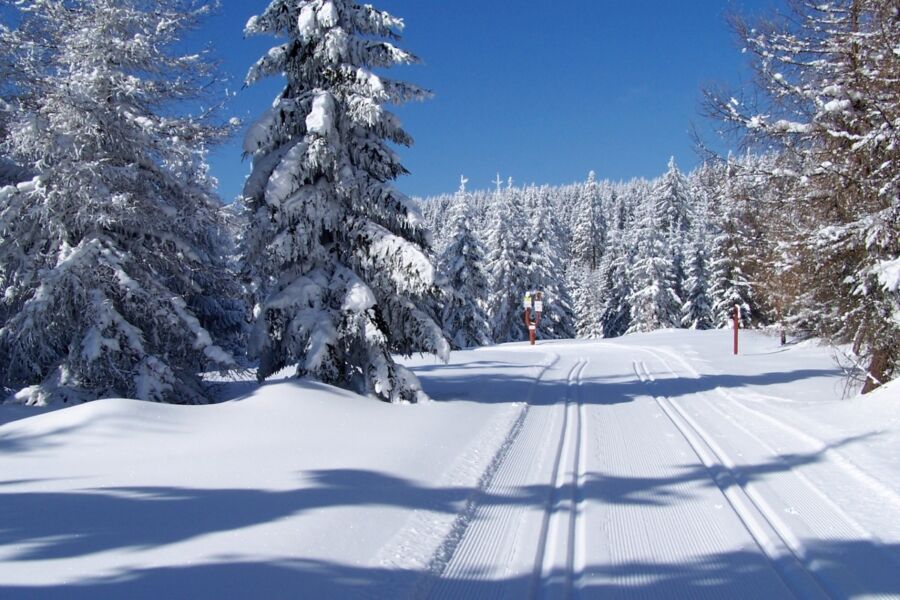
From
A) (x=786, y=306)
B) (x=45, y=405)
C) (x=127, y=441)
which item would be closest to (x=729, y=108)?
(x=786, y=306)

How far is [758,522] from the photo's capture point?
482 centimetres

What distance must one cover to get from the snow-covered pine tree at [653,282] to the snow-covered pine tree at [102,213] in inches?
1600

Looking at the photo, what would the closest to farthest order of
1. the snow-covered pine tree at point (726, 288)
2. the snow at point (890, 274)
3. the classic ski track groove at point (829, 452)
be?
the classic ski track groove at point (829, 452) → the snow at point (890, 274) → the snow-covered pine tree at point (726, 288)

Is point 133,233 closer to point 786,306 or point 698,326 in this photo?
point 786,306

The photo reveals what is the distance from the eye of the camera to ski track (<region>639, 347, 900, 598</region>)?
3.89 m

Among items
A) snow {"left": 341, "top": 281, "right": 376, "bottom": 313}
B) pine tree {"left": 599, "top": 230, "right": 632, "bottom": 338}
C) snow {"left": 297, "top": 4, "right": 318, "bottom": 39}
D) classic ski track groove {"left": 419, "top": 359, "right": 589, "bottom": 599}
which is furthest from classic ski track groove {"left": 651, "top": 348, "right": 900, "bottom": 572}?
pine tree {"left": 599, "top": 230, "right": 632, "bottom": 338}

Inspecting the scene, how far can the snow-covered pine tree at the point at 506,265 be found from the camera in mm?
42094

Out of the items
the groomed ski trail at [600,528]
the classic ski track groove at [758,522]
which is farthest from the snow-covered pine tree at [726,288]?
the groomed ski trail at [600,528]

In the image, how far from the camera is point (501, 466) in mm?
6523

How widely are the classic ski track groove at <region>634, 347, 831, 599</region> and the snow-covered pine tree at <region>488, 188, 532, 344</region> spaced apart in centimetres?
3397

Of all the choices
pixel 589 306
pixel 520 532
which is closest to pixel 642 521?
pixel 520 532

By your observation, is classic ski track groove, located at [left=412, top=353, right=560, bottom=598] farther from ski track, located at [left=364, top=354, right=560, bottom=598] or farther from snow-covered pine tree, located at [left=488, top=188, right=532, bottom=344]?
snow-covered pine tree, located at [left=488, top=188, right=532, bottom=344]

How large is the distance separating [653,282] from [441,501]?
44.4 meters

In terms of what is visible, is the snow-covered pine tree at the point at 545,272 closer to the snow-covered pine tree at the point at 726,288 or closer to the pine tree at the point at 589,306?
the snow-covered pine tree at the point at 726,288
